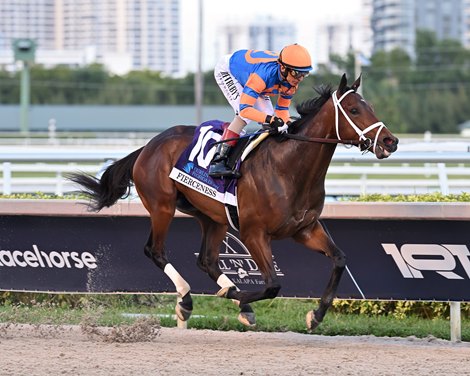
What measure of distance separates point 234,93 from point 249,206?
978 mm

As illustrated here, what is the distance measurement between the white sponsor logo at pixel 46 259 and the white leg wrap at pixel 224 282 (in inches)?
44.0

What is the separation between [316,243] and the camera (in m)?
6.41

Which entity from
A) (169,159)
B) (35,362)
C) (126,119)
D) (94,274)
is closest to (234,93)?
(169,159)

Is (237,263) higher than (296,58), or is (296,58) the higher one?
(296,58)

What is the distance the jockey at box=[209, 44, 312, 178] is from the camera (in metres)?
6.25

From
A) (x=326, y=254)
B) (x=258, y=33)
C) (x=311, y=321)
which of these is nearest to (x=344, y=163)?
(x=326, y=254)

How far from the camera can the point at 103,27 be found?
17850 centimetres

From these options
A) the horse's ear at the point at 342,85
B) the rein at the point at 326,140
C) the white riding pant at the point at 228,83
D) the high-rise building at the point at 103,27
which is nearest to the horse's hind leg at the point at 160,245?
the white riding pant at the point at 228,83

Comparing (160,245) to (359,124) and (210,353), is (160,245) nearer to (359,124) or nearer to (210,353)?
(210,353)

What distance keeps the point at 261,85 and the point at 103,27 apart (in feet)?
576

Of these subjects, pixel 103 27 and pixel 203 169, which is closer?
pixel 203 169

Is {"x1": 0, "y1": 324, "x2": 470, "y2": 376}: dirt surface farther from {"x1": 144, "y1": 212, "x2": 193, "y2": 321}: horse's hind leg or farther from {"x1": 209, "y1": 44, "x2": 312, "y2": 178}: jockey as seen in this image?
{"x1": 209, "y1": 44, "x2": 312, "y2": 178}: jockey

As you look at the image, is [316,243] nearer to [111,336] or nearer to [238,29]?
[111,336]

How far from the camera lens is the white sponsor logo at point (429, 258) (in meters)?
6.74
